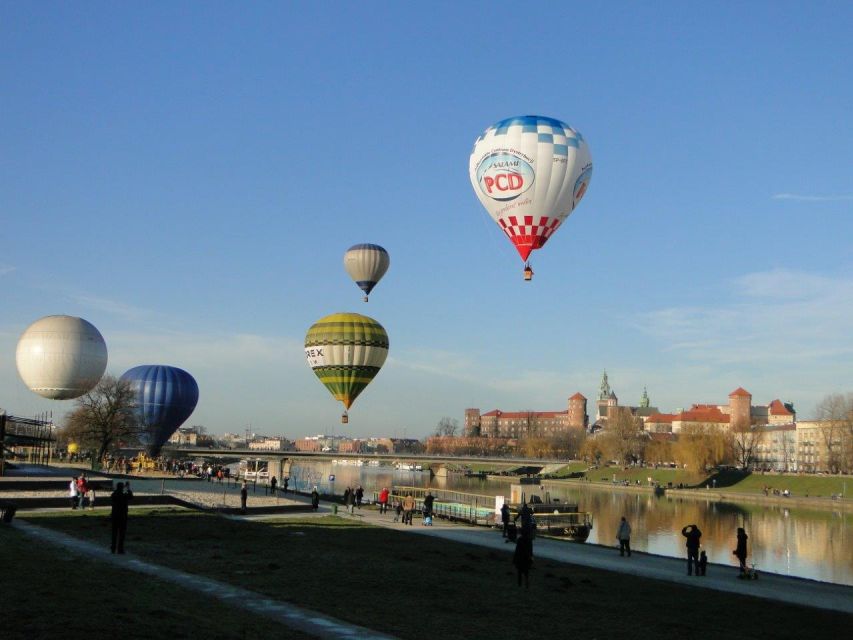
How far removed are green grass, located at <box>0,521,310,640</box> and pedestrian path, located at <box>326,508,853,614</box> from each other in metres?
12.9

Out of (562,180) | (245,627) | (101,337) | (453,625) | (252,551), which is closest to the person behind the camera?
(245,627)

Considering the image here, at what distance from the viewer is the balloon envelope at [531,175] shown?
3688 cm

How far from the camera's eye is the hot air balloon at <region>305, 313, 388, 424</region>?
56.8 meters

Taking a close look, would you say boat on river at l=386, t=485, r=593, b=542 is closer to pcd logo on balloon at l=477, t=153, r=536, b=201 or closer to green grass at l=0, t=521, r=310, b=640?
pcd logo on balloon at l=477, t=153, r=536, b=201

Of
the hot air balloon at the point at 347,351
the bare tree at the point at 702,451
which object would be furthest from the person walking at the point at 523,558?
the bare tree at the point at 702,451

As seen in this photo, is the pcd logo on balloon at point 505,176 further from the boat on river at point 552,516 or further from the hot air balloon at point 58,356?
the hot air balloon at point 58,356

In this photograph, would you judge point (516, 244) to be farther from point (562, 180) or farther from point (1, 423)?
point (1, 423)

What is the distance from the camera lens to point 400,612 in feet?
51.2

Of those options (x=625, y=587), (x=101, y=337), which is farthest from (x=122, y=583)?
(x=101, y=337)

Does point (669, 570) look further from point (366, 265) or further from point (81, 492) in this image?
point (366, 265)

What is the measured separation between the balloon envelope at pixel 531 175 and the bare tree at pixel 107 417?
49.7 meters

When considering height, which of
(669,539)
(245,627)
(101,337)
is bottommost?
(669,539)

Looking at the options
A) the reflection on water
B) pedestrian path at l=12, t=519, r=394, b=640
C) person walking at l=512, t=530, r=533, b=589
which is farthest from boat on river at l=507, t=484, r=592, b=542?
pedestrian path at l=12, t=519, r=394, b=640

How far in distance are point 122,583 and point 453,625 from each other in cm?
624
